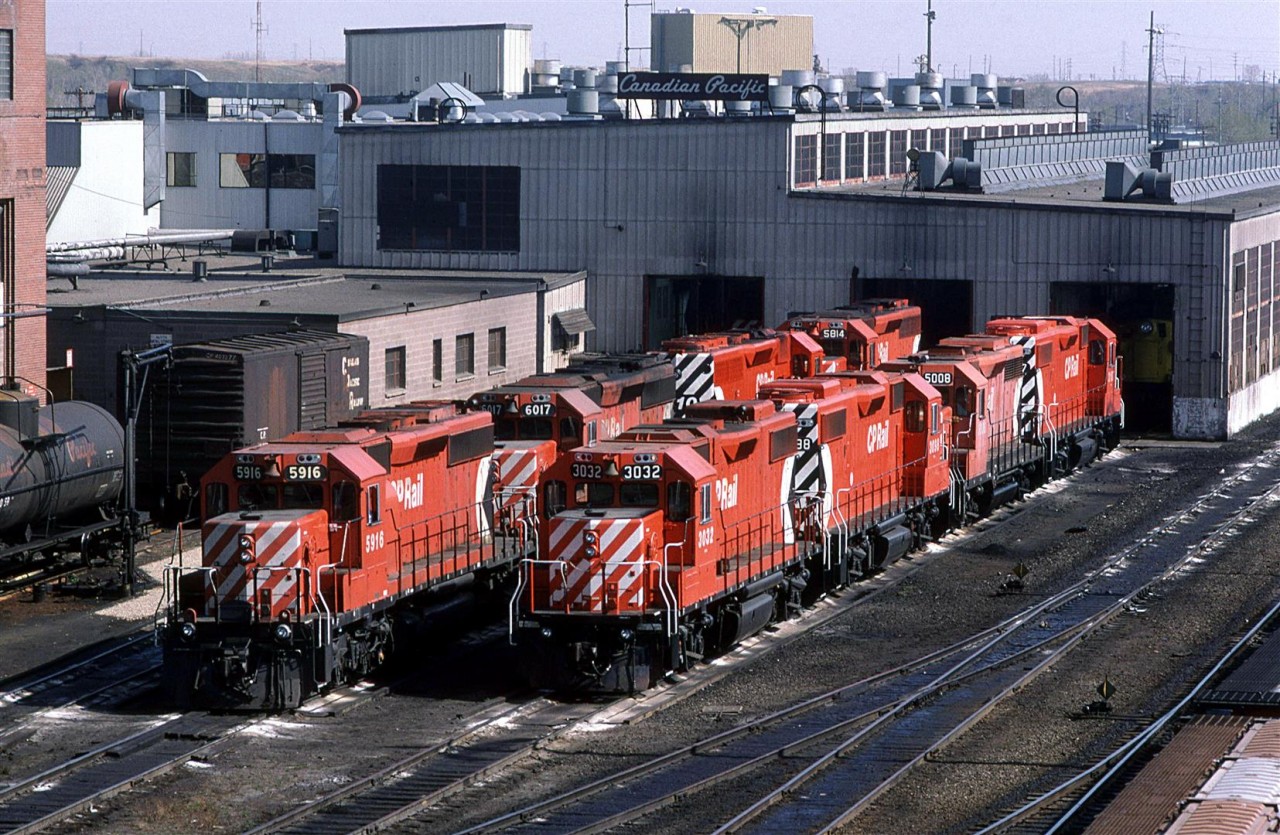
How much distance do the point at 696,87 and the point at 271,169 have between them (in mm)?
19589

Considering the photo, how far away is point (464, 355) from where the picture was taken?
4553 centimetres

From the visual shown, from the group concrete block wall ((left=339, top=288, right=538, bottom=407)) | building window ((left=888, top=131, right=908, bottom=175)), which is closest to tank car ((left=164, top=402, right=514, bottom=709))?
concrete block wall ((left=339, top=288, right=538, bottom=407))

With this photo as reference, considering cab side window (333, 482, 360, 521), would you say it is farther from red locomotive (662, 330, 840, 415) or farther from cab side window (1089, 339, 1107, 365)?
cab side window (1089, 339, 1107, 365)

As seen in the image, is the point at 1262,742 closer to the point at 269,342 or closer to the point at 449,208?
the point at 269,342

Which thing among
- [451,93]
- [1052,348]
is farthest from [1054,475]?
[451,93]

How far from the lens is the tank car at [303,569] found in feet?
74.5

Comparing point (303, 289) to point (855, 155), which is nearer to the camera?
point (303, 289)

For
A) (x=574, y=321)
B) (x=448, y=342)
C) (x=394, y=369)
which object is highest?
(x=574, y=321)

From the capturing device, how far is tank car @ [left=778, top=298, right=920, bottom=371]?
43.5 m

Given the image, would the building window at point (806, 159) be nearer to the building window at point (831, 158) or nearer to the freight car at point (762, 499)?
the building window at point (831, 158)

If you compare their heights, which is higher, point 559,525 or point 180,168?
point 180,168

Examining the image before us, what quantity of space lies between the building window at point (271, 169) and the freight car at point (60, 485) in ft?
135

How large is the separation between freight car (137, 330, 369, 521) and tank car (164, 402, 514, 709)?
8.48 m

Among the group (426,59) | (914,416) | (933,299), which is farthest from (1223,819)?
(426,59)
